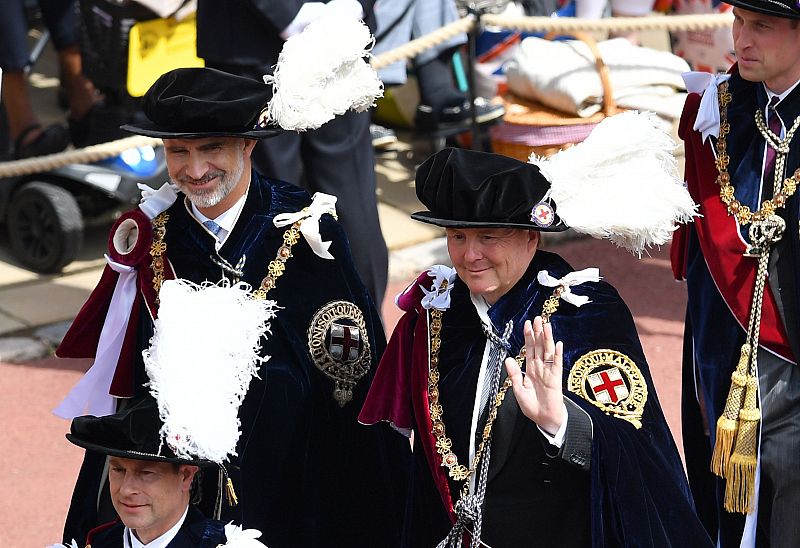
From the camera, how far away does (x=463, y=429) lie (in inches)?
135

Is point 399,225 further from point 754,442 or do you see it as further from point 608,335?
point 608,335

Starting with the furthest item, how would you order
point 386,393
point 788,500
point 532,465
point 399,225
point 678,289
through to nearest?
point 399,225, point 678,289, point 788,500, point 386,393, point 532,465

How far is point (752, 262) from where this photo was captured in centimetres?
405

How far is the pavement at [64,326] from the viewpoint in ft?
17.3

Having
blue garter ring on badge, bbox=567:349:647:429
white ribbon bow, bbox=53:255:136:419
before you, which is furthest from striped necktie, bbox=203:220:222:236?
blue garter ring on badge, bbox=567:349:647:429

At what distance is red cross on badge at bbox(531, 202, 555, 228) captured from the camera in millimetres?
3264

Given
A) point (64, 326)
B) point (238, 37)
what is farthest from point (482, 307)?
point (64, 326)

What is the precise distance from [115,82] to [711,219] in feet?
14.1

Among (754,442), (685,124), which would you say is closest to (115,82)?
(685,124)

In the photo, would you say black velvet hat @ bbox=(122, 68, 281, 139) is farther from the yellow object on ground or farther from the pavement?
the yellow object on ground

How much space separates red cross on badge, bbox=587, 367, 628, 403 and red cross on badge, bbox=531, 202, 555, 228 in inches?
14.7

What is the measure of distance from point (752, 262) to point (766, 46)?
0.60m

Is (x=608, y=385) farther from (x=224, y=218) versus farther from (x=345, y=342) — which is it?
(x=224, y=218)

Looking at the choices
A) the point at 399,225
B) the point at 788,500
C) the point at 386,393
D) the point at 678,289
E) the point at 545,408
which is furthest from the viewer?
the point at 399,225
